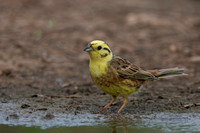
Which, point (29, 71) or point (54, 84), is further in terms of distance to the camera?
point (29, 71)

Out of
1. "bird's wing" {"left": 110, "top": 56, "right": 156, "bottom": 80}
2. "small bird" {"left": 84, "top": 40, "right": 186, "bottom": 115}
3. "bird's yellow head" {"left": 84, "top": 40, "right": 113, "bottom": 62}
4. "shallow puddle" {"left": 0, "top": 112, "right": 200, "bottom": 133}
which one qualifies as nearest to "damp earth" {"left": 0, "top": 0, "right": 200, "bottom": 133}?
"shallow puddle" {"left": 0, "top": 112, "right": 200, "bottom": 133}

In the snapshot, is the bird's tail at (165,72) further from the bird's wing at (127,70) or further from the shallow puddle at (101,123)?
the shallow puddle at (101,123)

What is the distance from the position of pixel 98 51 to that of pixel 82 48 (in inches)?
191

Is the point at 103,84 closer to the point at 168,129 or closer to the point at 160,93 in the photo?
the point at 168,129

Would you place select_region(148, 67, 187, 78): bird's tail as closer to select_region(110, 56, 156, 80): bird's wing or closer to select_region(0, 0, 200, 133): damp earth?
select_region(110, 56, 156, 80): bird's wing

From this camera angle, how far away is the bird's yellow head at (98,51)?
6.66 metres

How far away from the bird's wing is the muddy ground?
0.54 metres

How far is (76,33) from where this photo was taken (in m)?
12.3

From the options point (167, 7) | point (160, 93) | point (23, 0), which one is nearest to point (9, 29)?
point (23, 0)

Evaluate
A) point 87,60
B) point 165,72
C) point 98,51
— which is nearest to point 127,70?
point 98,51

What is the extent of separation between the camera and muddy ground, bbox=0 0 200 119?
766cm

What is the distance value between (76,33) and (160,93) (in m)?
4.70

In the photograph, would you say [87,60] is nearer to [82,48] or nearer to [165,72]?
[82,48]

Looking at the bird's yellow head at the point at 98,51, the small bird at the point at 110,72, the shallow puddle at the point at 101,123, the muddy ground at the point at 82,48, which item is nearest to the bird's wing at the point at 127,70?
the small bird at the point at 110,72
